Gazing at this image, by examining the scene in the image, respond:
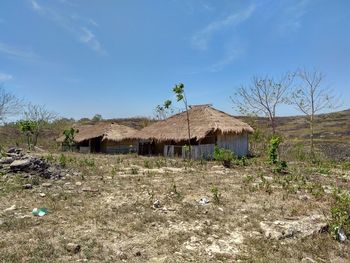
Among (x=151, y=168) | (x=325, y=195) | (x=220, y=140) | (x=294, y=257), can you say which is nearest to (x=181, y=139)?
(x=220, y=140)

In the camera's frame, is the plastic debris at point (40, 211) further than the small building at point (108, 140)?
No

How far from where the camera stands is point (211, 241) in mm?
Answer: 6059

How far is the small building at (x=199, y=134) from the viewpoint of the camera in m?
18.9

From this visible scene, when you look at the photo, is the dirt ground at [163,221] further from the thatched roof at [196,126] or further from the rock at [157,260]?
the thatched roof at [196,126]

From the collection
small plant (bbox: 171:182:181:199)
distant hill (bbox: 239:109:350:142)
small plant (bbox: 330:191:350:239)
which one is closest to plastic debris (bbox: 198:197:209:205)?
small plant (bbox: 171:182:181:199)

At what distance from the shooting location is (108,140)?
81.7ft

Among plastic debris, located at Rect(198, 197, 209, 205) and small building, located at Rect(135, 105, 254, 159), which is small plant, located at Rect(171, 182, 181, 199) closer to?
plastic debris, located at Rect(198, 197, 209, 205)

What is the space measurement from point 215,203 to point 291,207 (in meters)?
1.70

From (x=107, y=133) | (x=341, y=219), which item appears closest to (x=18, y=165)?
(x=341, y=219)

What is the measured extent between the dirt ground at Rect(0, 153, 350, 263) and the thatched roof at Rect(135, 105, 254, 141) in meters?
7.90

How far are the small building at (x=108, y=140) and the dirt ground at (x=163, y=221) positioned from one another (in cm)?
1416

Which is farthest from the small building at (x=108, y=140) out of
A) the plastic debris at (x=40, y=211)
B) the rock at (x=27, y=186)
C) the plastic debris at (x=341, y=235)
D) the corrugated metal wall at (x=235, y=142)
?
the plastic debris at (x=341, y=235)

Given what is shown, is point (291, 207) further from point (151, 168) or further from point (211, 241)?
point (151, 168)

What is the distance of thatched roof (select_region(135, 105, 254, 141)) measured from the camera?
61.6 ft
